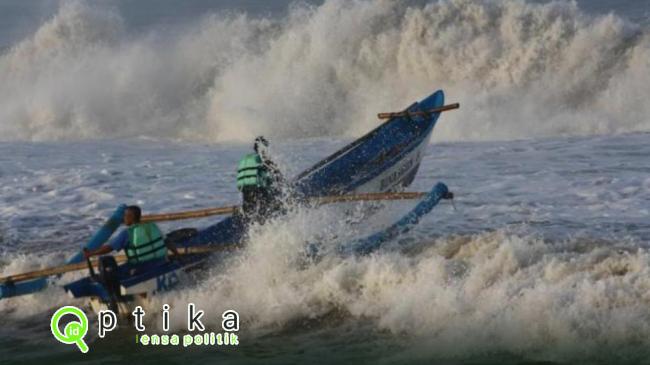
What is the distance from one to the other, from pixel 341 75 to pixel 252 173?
17741mm

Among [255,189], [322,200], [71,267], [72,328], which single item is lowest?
[72,328]

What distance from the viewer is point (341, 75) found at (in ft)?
94.5

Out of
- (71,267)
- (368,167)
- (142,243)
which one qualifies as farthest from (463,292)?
(368,167)

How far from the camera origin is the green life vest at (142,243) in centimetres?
1011

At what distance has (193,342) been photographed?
901 cm

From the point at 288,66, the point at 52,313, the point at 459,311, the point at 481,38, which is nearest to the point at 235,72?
the point at 288,66

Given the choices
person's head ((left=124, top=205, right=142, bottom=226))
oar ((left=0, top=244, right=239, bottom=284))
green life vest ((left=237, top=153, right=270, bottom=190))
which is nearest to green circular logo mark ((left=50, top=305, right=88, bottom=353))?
oar ((left=0, top=244, right=239, bottom=284))

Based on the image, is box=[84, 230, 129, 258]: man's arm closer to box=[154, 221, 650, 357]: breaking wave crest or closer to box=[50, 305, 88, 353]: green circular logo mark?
box=[50, 305, 88, 353]: green circular logo mark

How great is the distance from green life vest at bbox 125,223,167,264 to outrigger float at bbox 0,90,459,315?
142 millimetres

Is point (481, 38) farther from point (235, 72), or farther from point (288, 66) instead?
point (235, 72)

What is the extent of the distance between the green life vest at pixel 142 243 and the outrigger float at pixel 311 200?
14 centimetres

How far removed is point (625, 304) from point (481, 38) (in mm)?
19869

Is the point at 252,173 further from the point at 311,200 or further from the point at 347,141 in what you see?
the point at 347,141

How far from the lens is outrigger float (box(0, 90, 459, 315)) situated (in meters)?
9.84
